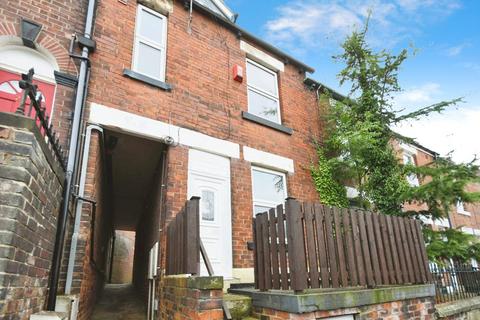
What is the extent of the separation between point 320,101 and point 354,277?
6.31 metres

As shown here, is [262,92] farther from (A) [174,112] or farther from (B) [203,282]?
(B) [203,282]

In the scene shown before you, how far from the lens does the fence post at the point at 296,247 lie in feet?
10.0

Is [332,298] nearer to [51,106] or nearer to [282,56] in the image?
[51,106]

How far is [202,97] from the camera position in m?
6.32

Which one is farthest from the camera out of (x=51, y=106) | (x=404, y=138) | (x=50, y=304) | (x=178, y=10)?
(x=404, y=138)

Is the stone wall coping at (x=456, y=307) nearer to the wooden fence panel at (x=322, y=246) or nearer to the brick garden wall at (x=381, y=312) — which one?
the brick garden wall at (x=381, y=312)

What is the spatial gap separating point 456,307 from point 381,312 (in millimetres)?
3063

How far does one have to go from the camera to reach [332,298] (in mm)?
3154

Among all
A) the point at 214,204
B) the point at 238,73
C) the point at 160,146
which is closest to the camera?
the point at 214,204

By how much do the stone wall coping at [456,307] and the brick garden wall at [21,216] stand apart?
5.85 m

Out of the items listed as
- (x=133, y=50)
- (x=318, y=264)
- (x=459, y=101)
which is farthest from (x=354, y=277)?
(x=459, y=101)

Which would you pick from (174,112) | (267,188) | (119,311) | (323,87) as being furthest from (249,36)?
(119,311)

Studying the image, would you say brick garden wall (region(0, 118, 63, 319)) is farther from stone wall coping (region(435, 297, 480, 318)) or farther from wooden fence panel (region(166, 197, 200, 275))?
stone wall coping (region(435, 297, 480, 318))

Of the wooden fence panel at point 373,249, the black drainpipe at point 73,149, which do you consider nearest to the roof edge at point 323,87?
the wooden fence panel at point 373,249
